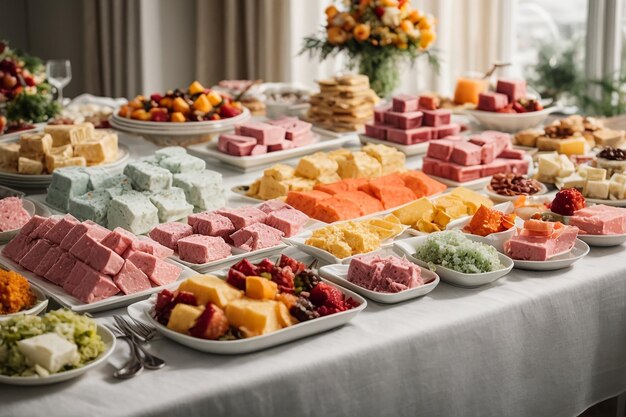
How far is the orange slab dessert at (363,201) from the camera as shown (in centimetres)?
242

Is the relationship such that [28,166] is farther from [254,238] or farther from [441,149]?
[441,149]

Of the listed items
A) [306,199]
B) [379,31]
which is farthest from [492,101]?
[306,199]

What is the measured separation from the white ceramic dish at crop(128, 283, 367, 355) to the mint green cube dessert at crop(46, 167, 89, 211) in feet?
2.69

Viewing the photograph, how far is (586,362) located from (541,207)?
0.51 meters

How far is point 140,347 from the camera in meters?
1.61

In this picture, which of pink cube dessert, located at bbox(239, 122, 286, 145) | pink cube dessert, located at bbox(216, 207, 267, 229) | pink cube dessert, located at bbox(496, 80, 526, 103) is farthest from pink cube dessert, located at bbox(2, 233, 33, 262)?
pink cube dessert, located at bbox(496, 80, 526, 103)

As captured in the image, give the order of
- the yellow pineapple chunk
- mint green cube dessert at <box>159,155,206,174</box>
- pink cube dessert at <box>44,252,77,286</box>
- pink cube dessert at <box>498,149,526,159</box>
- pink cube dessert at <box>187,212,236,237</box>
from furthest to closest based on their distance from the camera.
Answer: pink cube dessert at <box>498,149,526,159</box> → mint green cube dessert at <box>159,155,206,174</box> → pink cube dessert at <box>187,212,236,237</box> → pink cube dessert at <box>44,252,77,286</box> → the yellow pineapple chunk

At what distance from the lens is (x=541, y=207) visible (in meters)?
2.38

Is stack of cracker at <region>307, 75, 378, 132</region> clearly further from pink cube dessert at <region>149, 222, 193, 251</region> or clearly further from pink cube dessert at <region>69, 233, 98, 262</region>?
pink cube dessert at <region>69, 233, 98, 262</region>

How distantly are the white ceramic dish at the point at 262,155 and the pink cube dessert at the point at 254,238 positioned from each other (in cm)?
85

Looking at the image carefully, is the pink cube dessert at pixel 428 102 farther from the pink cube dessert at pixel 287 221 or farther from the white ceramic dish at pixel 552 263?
the white ceramic dish at pixel 552 263

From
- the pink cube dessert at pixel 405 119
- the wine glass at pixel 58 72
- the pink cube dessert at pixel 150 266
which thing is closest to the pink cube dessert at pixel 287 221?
the pink cube dessert at pixel 150 266

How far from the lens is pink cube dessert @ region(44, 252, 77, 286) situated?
74.3 inches

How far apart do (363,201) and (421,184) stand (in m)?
0.25
